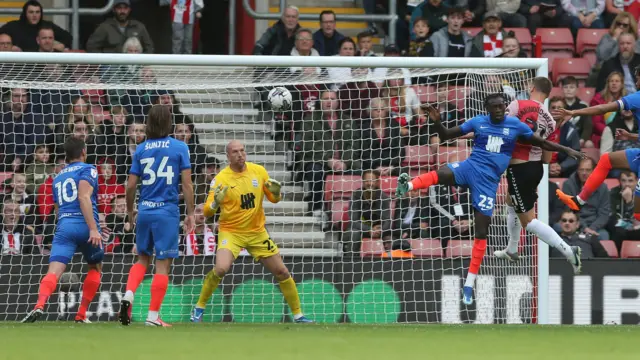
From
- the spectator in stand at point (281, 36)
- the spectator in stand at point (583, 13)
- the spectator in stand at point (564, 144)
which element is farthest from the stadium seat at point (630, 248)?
the spectator in stand at point (281, 36)

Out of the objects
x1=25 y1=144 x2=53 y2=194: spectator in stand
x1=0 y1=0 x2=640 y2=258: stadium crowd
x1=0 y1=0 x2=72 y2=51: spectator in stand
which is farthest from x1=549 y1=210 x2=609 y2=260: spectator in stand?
x1=0 y1=0 x2=72 y2=51: spectator in stand

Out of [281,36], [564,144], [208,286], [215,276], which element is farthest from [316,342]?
[281,36]

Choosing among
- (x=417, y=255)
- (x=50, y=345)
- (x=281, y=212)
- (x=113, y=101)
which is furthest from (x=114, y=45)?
(x=50, y=345)

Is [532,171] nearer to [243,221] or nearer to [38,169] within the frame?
[243,221]

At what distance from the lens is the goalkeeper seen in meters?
11.2

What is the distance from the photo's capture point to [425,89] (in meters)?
13.5

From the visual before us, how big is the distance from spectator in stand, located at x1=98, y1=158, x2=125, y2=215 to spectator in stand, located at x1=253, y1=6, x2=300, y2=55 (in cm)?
332

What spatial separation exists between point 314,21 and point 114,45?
312 cm

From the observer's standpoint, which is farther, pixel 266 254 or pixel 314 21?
pixel 314 21

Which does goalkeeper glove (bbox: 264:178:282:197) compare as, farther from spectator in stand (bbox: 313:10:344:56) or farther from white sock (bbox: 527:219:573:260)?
spectator in stand (bbox: 313:10:344:56)

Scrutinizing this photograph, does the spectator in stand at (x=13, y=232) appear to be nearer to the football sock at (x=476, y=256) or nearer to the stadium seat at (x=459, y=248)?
the stadium seat at (x=459, y=248)

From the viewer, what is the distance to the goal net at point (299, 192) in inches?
489

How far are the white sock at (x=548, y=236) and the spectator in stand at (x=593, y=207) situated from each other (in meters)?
2.40

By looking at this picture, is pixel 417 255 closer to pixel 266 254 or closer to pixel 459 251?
pixel 459 251
